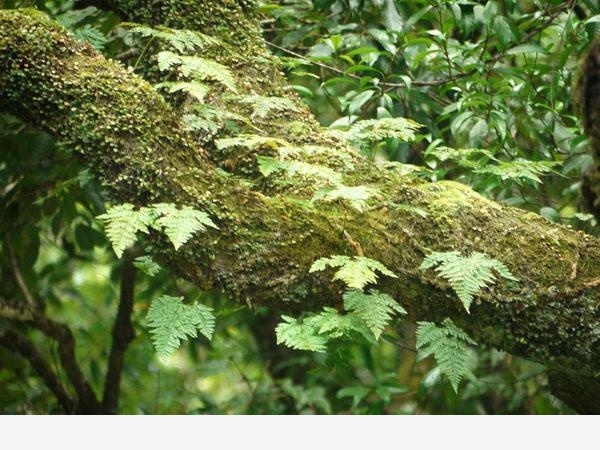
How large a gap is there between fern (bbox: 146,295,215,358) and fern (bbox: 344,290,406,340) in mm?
336

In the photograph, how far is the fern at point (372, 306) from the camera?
5.05ft

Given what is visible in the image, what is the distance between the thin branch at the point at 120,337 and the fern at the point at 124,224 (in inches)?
68.9

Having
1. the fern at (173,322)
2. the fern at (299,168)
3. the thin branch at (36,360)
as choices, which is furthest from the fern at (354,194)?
the thin branch at (36,360)

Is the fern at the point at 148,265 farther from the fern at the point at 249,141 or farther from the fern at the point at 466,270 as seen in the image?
the fern at the point at 466,270

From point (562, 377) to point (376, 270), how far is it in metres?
0.78

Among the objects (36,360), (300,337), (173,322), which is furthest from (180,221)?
(36,360)

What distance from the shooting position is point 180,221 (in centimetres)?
153

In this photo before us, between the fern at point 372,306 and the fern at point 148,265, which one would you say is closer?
the fern at point 372,306

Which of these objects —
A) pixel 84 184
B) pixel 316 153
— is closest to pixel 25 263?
pixel 84 184

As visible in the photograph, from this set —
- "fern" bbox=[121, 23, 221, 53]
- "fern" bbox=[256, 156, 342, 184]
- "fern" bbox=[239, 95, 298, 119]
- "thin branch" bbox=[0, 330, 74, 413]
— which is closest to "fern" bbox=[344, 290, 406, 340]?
"fern" bbox=[256, 156, 342, 184]

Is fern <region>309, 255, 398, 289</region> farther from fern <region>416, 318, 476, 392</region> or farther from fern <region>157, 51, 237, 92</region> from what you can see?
fern <region>157, 51, 237, 92</region>

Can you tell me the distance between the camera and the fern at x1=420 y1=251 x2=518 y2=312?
4.99ft

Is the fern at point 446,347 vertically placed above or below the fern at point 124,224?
below

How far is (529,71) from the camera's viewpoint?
242 cm
